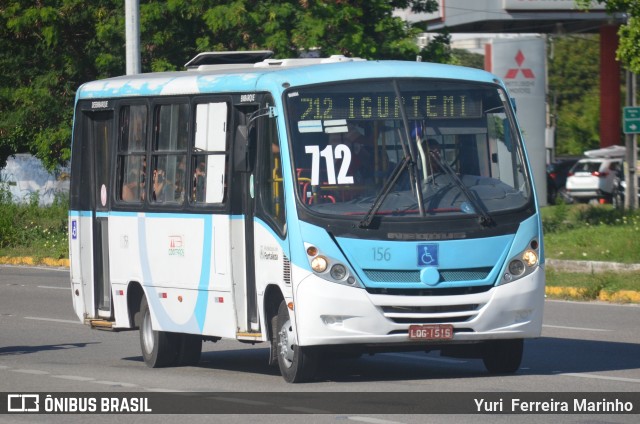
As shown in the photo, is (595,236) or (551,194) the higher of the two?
(595,236)

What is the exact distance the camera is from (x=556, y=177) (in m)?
57.3

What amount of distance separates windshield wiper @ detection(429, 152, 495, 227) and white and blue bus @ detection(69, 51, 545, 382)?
2 centimetres

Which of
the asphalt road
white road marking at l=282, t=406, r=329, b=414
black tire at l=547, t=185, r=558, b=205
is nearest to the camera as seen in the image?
white road marking at l=282, t=406, r=329, b=414

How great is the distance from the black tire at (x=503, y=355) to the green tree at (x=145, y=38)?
62.2 feet

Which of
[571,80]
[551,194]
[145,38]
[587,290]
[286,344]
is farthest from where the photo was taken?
[571,80]

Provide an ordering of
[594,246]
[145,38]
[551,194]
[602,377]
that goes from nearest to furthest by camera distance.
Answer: [602,377] → [594,246] → [145,38] → [551,194]

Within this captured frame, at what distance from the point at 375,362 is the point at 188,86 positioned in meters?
3.26

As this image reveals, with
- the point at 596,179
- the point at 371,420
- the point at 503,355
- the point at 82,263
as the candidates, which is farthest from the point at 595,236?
the point at 596,179

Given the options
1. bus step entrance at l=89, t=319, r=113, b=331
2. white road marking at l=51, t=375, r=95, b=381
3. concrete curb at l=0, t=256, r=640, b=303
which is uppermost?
bus step entrance at l=89, t=319, r=113, b=331

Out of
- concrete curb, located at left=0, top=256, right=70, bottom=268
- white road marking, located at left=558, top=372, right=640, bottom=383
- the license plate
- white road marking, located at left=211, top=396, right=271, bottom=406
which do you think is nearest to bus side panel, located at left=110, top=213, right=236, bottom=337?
white road marking, located at left=211, top=396, right=271, bottom=406

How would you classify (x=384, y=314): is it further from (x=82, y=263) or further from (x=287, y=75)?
(x=82, y=263)

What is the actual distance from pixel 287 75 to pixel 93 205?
4001mm

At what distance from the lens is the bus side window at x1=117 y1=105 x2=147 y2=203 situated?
1470 cm

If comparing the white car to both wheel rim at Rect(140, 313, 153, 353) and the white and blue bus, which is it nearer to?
wheel rim at Rect(140, 313, 153, 353)
